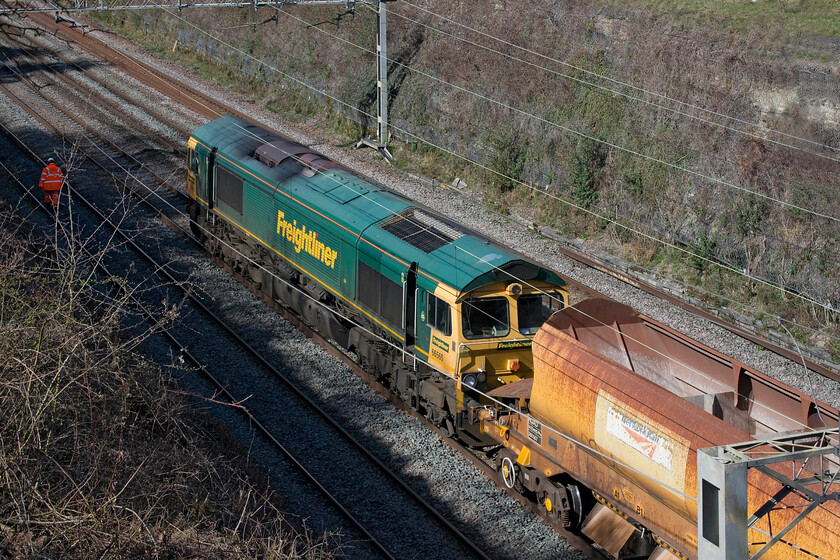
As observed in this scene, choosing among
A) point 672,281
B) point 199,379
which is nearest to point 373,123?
point 672,281

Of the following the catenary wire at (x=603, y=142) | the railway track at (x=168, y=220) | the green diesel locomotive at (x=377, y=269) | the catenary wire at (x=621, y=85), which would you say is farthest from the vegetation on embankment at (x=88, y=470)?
the catenary wire at (x=621, y=85)

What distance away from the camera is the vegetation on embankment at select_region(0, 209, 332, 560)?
788 cm

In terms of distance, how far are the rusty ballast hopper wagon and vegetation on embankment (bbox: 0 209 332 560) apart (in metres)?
3.53

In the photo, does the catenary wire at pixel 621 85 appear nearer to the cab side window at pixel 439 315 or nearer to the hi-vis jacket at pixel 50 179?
the cab side window at pixel 439 315

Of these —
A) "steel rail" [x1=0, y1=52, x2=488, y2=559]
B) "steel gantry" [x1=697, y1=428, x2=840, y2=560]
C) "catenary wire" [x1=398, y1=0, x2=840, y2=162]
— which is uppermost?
"catenary wire" [x1=398, y1=0, x2=840, y2=162]

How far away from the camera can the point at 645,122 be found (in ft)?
76.5

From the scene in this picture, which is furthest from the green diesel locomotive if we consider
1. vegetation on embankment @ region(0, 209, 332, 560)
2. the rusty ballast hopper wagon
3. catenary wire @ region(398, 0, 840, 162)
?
catenary wire @ region(398, 0, 840, 162)

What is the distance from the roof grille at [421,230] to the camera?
1380cm

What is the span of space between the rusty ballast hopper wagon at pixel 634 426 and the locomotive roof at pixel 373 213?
1.77 metres

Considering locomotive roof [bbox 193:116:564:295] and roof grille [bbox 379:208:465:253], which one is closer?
locomotive roof [bbox 193:116:564:295]

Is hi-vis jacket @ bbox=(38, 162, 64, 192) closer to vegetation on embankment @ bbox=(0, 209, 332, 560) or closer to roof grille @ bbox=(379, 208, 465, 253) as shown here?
roof grille @ bbox=(379, 208, 465, 253)

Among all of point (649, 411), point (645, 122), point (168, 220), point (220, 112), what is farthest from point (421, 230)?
point (220, 112)

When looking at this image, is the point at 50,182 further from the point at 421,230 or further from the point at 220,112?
the point at 421,230

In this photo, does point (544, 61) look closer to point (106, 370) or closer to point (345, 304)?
point (345, 304)
